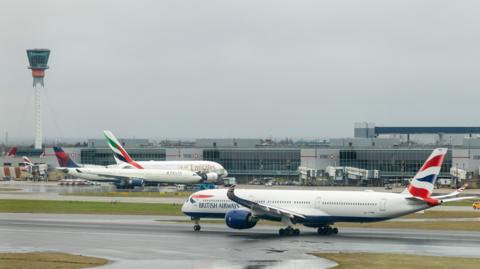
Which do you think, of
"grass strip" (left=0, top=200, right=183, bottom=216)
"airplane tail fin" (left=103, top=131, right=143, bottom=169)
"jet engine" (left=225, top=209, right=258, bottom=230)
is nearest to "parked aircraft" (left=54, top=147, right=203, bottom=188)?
"airplane tail fin" (left=103, top=131, right=143, bottom=169)

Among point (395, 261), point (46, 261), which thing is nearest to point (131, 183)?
point (46, 261)

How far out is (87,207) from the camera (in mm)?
105625

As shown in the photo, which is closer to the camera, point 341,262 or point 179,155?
point 341,262

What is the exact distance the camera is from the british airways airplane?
72.4 m

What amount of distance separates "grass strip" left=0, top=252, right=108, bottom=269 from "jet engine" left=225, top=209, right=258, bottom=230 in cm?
1857

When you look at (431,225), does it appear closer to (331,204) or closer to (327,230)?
(327,230)

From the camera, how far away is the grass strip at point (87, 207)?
100000 millimetres

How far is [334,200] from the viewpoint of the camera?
74.6 metres

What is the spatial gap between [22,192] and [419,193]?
277ft

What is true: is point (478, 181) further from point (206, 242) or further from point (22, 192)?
point (206, 242)

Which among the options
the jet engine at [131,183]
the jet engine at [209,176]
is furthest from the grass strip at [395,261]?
the jet engine at [209,176]

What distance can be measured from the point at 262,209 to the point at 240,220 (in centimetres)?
210

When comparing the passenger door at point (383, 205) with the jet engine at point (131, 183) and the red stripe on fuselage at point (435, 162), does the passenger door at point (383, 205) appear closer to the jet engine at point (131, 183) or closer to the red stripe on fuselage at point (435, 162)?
the red stripe on fuselage at point (435, 162)

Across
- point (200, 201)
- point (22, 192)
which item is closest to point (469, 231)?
point (200, 201)
